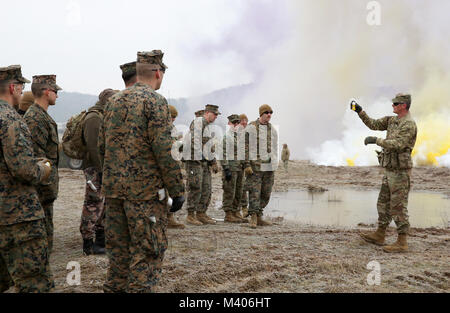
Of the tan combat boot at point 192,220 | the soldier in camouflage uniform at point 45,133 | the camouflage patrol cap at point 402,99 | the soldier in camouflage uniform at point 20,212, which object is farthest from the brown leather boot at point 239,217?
the soldier in camouflage uniform at point 20,212

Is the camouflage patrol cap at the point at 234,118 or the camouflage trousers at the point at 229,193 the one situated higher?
the camouflage patrol cap at the point at 234,118

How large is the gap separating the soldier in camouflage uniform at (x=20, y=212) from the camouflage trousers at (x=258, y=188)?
5103 millimetres

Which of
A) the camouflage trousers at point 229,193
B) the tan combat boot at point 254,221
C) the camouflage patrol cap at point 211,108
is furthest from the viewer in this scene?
the camouflage trousers at point 229,193

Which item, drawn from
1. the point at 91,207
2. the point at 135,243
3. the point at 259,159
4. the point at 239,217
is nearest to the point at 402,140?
the point at 259,159

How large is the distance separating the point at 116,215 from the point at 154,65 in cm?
145

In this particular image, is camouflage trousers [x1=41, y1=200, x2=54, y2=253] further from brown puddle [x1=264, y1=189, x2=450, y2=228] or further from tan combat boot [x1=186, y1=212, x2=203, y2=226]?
brown puddle [x1=264, y1=189, x2=450, y2=228]

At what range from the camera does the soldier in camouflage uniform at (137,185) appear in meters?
3.03

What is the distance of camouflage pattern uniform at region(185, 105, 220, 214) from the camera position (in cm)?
774

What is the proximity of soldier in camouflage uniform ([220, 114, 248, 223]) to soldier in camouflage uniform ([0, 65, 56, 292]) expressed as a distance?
541 centimetres

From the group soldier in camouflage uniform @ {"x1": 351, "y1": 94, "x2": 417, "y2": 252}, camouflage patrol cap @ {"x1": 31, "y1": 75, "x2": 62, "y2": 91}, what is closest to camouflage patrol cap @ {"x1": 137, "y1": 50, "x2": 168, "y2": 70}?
camouflage patrol cap @ {"x1": 31, "y1": 75, "x2": 62, "y2": 91}

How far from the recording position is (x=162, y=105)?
10.3ft

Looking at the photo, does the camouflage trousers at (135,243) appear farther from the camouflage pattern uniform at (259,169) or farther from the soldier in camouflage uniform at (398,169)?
the camouflage pattern uniform at (259,169)

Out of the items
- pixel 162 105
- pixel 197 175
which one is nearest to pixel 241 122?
pixel 197 175

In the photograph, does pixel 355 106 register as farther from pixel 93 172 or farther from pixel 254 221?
pixel 93 172
